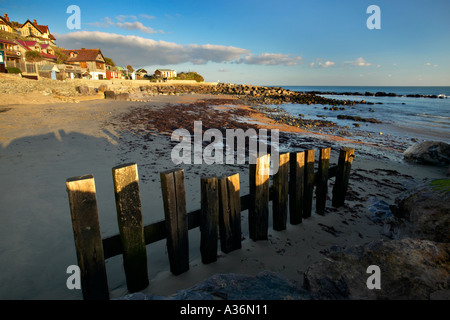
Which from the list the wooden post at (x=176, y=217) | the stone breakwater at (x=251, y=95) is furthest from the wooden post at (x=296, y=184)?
the stone breakwater at (x=251, y=95)

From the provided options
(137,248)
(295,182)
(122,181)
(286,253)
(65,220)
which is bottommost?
(286,253)

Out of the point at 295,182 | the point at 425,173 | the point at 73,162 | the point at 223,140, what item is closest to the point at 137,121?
the point at 223,140

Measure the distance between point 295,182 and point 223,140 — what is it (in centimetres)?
643

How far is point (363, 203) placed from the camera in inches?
205

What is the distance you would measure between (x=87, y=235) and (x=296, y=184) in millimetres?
3037

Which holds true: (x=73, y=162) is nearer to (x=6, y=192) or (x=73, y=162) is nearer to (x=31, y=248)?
(x=6, y=192)

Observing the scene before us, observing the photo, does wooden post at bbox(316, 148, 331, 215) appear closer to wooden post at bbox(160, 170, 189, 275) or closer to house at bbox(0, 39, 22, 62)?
wooden post at bbox(160, 170, 189, 275)

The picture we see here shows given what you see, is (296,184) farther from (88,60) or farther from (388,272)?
(88,60)

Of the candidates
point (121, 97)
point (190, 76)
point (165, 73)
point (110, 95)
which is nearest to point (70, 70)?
point (110, 95)

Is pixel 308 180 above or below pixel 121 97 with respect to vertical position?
below

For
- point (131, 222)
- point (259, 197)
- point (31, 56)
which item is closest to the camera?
point (131, 222)

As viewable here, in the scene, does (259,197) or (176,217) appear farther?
(259,197)

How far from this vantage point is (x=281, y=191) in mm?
3684

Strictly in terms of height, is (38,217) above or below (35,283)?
above
